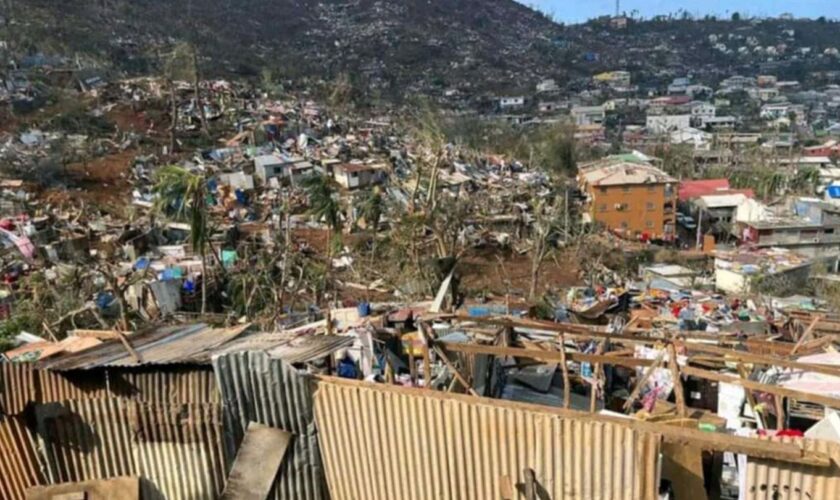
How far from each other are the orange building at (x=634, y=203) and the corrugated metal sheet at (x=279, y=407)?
24566 mm

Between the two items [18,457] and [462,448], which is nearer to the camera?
[462,448]

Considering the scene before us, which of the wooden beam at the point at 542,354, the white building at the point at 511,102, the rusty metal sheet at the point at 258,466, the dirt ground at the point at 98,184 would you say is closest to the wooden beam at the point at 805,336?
the wooden beam at the point at 542,354

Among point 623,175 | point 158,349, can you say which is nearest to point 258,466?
point 158,349

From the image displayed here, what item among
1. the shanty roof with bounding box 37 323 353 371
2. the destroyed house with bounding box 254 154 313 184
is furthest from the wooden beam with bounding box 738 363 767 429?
the destroyed house with bounding box 254 154 313 184

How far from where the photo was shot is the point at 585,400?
4.66 meters

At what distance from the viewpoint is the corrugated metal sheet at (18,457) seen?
377 cm

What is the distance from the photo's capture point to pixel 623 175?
27.4 metres

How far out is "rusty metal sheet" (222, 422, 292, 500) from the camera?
11.3 ft

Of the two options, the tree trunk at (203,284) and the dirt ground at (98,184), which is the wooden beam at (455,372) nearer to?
the tree trunk at (203,284)

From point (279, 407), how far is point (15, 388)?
1.64 meters

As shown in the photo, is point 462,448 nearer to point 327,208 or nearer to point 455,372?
point 455,372

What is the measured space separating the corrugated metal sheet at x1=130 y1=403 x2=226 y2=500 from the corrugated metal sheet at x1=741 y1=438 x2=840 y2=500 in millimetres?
2565

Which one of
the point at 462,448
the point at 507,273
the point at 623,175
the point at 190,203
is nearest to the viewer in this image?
the point at 462,448

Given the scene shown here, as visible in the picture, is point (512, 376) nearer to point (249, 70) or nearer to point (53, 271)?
point (53, 271)
